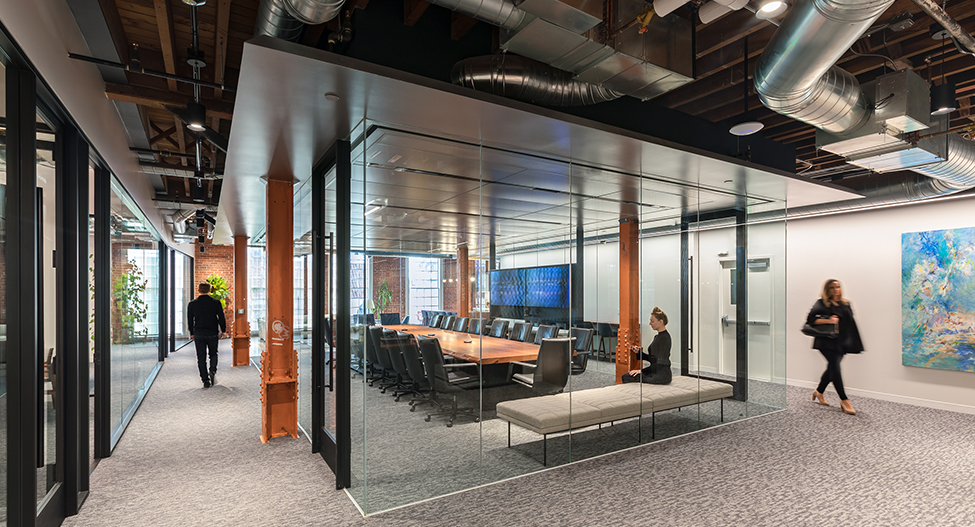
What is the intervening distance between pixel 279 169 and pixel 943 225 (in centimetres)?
846

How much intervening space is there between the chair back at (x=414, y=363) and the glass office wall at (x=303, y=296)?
62.1 inches

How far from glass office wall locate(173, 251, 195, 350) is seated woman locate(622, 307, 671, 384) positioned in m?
11.7

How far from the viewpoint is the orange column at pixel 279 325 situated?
5.17 meters

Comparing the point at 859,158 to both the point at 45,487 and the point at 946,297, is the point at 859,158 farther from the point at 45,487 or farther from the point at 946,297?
the point at 45,487

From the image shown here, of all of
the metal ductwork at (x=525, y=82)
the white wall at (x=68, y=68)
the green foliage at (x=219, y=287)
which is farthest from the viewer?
the green foliage at (x=219, y=287)

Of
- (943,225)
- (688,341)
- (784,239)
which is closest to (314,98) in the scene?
(688,341)

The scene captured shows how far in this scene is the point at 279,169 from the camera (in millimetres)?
4945

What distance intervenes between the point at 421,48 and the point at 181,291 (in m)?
13.6

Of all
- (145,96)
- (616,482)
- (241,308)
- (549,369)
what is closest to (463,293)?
(549,369)

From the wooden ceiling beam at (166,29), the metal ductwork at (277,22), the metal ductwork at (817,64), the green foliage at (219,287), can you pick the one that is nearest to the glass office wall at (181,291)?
the green foliage at (219,287)

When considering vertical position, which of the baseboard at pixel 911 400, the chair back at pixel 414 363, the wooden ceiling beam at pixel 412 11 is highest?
the wooden ceiling beam at pixel 412 11

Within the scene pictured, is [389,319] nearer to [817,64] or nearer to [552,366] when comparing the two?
[552,366]

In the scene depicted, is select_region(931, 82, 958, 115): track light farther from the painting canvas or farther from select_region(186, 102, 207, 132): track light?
select_region(186, 102, 207, 132): track light

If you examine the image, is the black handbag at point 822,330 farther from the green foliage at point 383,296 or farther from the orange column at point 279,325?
the orange column at point 279,325
